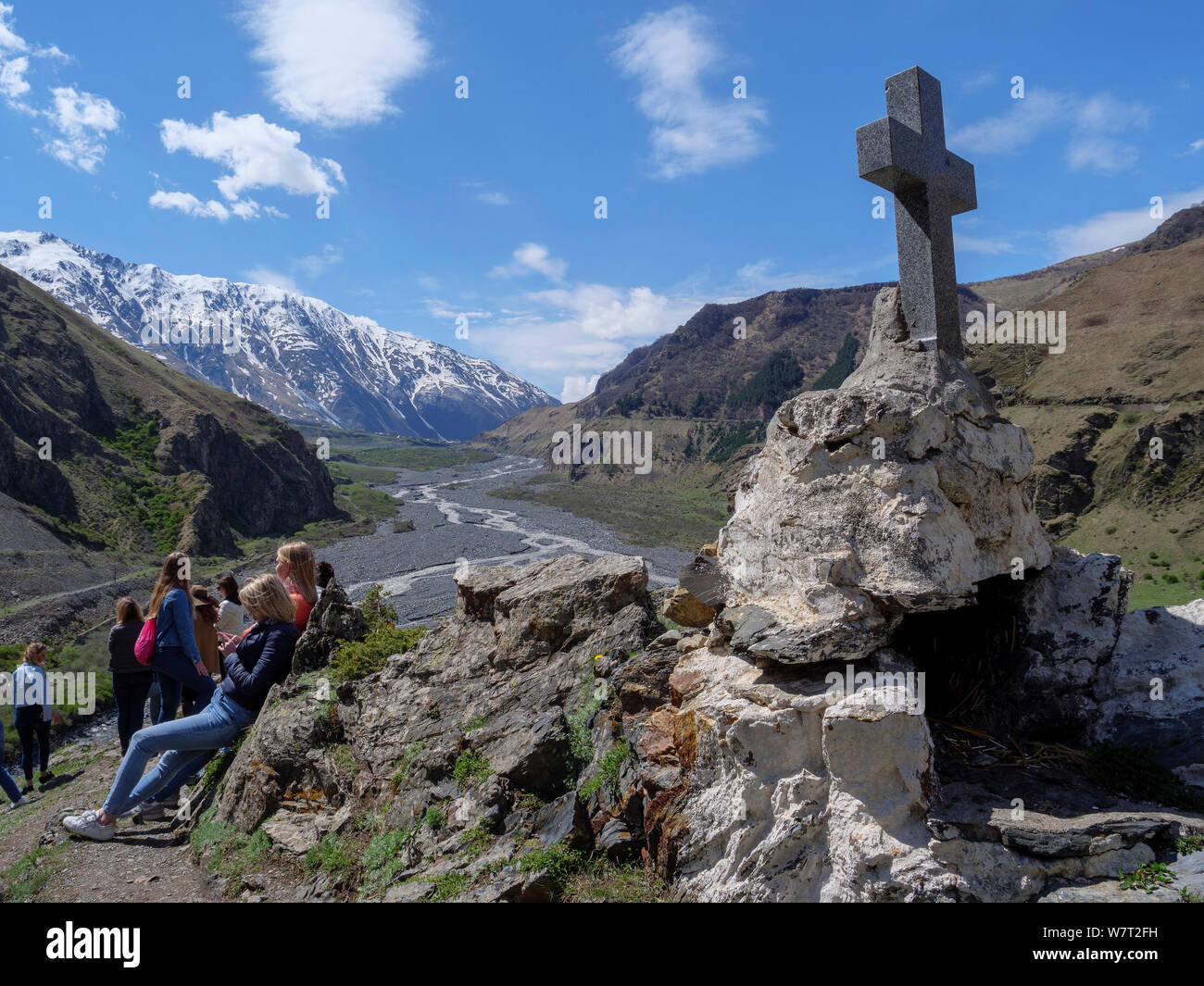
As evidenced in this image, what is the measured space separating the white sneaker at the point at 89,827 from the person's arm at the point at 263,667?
5.99 ft

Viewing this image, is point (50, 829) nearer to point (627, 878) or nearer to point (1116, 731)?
Answer: point (627, 878)

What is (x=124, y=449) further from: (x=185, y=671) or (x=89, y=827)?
(x=89, y=827)

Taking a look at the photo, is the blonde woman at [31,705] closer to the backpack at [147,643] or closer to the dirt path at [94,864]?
the dirt path at [94,864]

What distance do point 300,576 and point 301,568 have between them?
0.42ft

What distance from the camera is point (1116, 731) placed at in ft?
19.2

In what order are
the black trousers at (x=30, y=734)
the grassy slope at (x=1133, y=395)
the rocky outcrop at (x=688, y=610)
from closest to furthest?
the rocky outcrop at (x=688, y=610), the black trousers at (x=30, y=734), the grassy slope at (x=1133, y=395)

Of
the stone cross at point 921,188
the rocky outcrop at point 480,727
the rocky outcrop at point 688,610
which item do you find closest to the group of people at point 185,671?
the rocky outcrop at point 480,727

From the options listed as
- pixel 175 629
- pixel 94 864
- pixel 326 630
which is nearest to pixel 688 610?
pixel 326 630

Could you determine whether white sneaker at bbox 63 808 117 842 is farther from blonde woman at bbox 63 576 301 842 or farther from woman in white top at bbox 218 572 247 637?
woman in white top at bbox 218 572 247 637

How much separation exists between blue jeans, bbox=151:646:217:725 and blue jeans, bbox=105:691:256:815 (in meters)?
0.77

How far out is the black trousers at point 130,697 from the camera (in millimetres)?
9000

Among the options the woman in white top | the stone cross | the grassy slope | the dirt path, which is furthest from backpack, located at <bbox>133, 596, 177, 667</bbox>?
the grassy slope

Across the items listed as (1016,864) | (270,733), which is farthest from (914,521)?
(270,733)

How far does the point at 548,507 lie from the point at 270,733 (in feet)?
356
